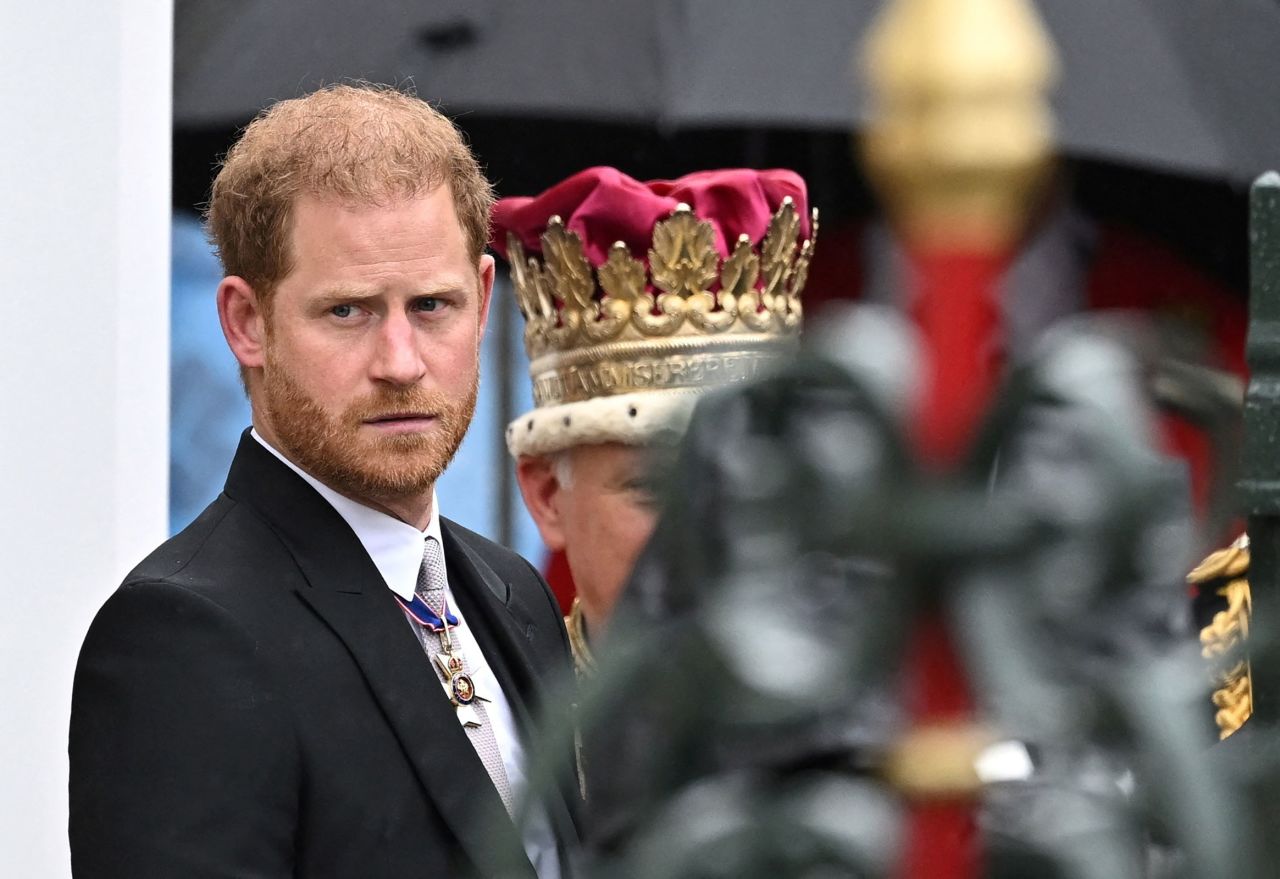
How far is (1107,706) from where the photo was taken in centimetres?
73

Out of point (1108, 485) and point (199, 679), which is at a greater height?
point (1108, 485)

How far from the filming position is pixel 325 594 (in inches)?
75.0

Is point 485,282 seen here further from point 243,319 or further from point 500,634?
point 500,634

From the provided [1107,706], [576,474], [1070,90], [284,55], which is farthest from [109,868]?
[1070,90]

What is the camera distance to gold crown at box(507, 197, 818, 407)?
9.70ft

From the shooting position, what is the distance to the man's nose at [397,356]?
1.84 m

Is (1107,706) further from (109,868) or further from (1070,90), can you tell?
(1070,90)

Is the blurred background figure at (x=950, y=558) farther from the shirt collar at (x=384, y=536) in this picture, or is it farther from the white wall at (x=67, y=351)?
the white wall at (x=67, y=351)

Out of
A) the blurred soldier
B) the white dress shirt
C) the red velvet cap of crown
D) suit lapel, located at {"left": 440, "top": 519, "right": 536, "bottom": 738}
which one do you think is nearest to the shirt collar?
the white dress shirt

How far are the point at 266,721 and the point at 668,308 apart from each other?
4.36 ft

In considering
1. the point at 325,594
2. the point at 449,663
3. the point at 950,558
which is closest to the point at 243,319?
the point at 325,594

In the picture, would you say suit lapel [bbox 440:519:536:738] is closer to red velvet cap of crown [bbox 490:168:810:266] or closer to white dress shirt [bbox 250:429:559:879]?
white dress shirt [bbox 250:429:559:879]

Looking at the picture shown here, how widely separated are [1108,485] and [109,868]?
3.82 ft

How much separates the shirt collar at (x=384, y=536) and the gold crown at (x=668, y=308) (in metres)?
0.96
